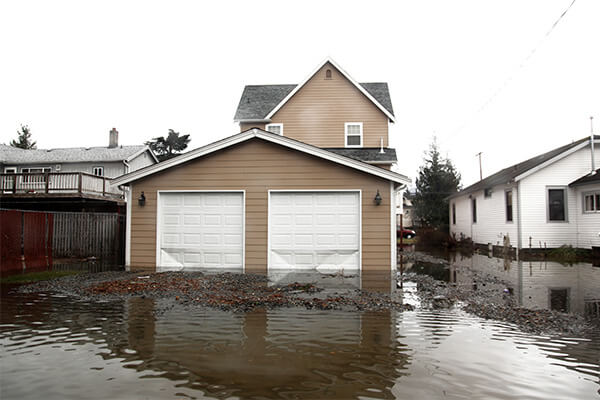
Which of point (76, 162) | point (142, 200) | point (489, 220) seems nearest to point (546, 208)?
point (489, 220)

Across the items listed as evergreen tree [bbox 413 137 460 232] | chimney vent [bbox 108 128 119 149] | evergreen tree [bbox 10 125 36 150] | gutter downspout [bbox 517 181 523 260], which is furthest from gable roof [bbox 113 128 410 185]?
evergreen tree [bbox 10 125 36 150]

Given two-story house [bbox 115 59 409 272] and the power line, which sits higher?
the power line

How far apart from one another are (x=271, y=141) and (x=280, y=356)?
→ 324 inches

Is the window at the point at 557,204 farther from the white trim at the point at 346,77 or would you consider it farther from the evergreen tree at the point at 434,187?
the evergreen tree at the point at 434,187

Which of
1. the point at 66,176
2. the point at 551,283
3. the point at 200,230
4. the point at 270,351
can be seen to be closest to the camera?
the point at 270,351

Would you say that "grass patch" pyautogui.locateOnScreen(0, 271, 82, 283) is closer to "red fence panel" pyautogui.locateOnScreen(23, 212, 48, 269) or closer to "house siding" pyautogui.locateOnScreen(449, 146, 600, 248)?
"red fence panel" pyautogui.locateOnScreen(23, 212, 48, 269)

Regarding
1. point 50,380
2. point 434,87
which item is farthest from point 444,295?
point 434,87

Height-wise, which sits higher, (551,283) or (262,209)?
(262,209)

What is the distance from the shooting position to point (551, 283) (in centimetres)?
958

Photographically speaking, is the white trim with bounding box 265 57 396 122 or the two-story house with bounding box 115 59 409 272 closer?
the two-story house with bounding box 115 59 409 272

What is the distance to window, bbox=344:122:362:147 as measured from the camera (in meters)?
18.6

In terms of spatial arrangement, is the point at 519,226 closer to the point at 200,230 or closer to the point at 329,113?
the point at 329,113

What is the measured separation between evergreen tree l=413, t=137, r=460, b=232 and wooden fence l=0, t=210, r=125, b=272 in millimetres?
26718

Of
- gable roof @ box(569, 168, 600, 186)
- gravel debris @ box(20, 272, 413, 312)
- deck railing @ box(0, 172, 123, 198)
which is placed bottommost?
gravel debris @ box(20, 272, 413, 312)
